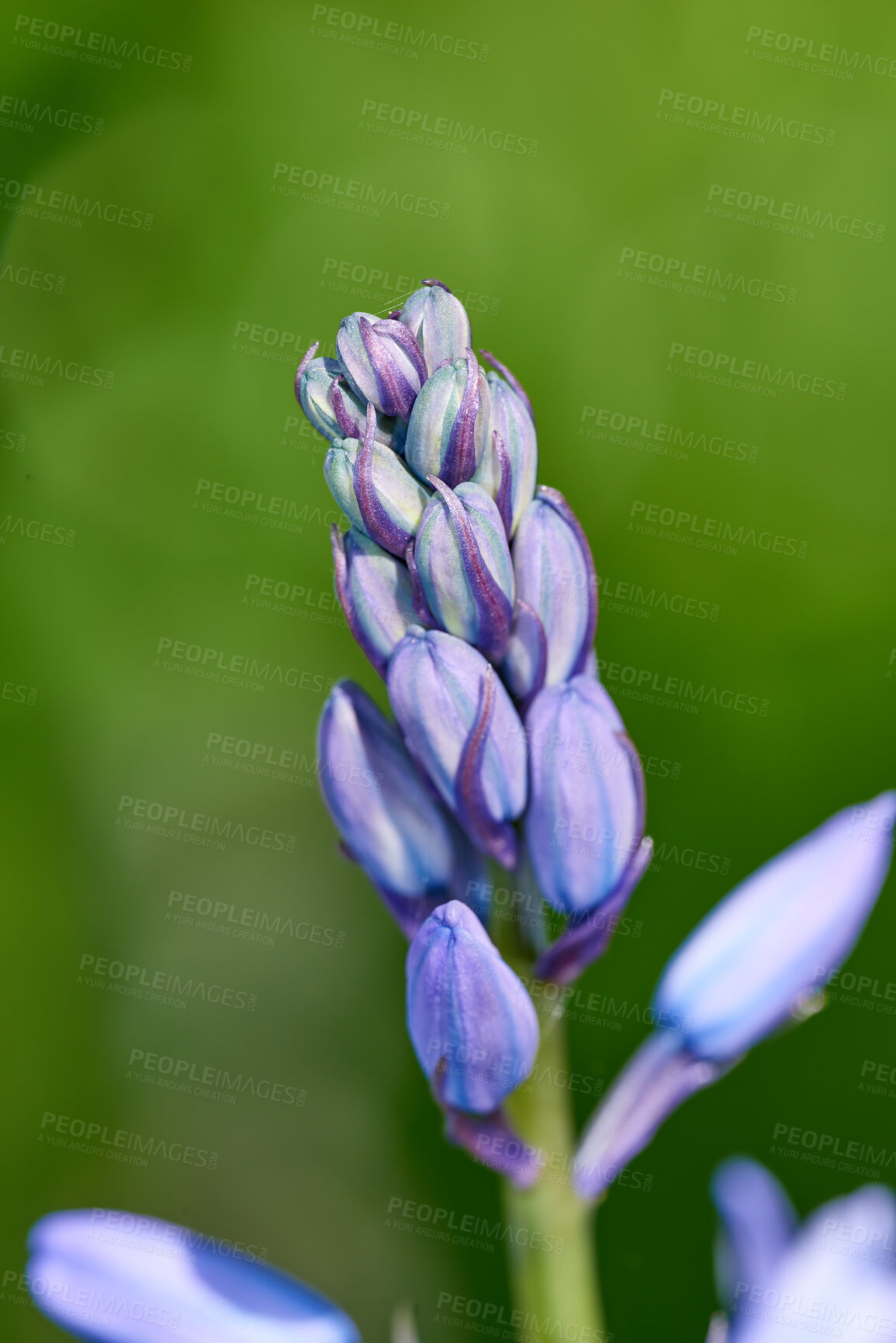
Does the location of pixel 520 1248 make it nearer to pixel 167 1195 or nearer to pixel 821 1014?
pixel 821 1014

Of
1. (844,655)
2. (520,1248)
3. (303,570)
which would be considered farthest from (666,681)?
(520,1248)

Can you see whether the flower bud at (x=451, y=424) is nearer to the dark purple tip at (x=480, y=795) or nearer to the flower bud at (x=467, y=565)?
the flower bud at (x=467, y=565)
